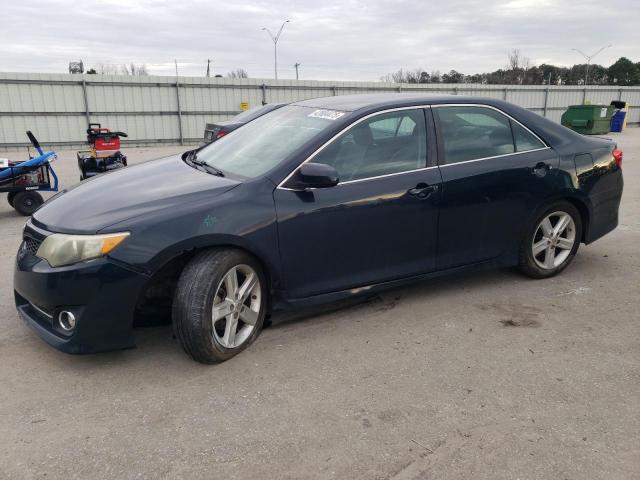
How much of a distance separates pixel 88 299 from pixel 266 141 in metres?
1.71

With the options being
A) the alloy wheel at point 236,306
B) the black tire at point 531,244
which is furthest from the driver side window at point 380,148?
the black tire at point 531,244

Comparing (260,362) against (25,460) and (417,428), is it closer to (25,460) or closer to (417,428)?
(417,428)

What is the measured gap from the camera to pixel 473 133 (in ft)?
13.7

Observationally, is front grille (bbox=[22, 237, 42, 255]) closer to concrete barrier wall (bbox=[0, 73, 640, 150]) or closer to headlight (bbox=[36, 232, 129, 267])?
headlight (bbox=[36, 232, 129, 267])

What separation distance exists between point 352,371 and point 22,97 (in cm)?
1921

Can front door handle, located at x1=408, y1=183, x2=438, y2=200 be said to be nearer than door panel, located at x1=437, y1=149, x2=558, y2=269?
Yes

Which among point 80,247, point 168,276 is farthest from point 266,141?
point 80,247

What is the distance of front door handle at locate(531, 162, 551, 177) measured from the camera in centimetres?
433

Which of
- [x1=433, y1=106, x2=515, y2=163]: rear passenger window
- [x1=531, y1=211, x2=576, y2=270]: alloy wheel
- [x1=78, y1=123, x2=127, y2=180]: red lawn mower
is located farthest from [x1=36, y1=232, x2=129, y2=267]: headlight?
[x1=78, y1=123, x2=127, y2=180]: red lawn mower

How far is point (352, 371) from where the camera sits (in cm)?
322

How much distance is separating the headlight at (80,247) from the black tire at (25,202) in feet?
17.3

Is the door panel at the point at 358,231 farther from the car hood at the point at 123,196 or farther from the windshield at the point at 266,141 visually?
the car hood at the point at 123,196

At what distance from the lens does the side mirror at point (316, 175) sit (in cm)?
334

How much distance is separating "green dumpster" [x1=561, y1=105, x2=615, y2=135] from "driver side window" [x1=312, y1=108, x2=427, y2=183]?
2432 centimetres
